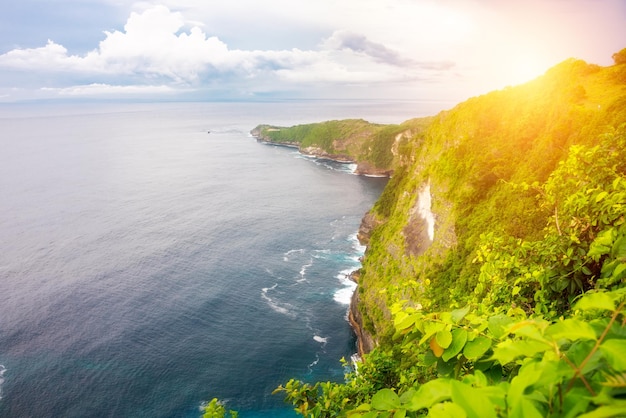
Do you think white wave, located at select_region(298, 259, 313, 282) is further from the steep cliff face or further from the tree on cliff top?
the tree on cliff top

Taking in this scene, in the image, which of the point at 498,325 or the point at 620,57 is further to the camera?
the point at 620,57

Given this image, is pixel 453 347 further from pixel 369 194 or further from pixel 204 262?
pixel 369 194

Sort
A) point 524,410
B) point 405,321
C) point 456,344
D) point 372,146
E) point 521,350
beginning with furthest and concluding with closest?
point 372,146, point 405,321, point 456,344, point 521,350, point 524,410

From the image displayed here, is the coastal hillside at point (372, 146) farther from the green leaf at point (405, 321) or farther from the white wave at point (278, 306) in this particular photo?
the green leaf at point (405, 321)

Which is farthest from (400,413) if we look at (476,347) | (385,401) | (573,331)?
(573,331)

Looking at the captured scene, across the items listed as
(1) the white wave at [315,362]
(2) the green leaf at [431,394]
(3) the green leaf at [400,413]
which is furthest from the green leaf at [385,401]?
(1) the white wave at [315,362]

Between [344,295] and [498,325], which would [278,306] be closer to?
[344,295]

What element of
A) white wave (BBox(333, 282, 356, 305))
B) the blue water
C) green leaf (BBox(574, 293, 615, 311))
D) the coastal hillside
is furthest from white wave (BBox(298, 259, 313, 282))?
the coastal hillside
